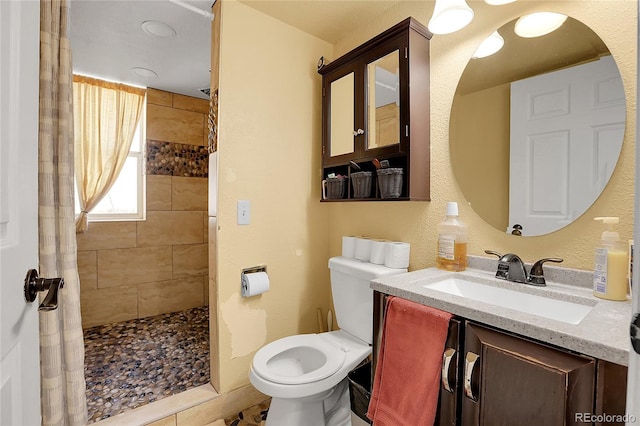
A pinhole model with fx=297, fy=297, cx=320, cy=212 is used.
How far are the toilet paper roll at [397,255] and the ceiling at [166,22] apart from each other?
1336mm

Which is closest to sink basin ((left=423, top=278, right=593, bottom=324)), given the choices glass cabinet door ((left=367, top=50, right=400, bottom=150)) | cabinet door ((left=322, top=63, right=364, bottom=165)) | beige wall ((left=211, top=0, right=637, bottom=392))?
beige wall ((left=211, top=0, right=637, bottom=392))

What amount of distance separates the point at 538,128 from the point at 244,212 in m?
1.43

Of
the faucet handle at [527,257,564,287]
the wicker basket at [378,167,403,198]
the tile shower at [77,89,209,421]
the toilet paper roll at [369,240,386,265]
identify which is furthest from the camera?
the tile shower at [77,89,209,421]

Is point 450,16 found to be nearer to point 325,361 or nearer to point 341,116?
point 341,116

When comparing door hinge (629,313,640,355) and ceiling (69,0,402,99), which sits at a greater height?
ceiling (69,0,402,99)

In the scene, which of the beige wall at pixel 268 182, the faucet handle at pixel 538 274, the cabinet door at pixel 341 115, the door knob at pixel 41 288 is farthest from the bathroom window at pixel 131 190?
the faucet handle at pixel 538 274

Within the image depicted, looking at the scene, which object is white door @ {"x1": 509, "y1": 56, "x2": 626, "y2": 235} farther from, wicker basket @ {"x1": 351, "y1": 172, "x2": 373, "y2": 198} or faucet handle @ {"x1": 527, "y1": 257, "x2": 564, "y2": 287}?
wicker basket @ {"x1": 351, "y1": 172, "x2": 373, "y2": 198}

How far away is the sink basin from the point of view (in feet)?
3.04

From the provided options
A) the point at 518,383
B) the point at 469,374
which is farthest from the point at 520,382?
the point at 469,374

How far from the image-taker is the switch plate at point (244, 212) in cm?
169

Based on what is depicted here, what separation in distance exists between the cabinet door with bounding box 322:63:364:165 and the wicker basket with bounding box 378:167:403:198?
1.01 ft

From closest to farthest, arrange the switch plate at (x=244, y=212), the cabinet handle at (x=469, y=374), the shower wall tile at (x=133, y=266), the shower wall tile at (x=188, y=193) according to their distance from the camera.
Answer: the cabinet handle at (x=469, y=374) → the switch plate at (x=244, y=212) → the shower wall tile at (x=133, y=266) → the shower wall tile at (x=188, y=193)

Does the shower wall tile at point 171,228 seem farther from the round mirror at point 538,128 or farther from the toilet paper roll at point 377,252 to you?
the round mirror at point 538,128

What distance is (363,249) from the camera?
167 cm
